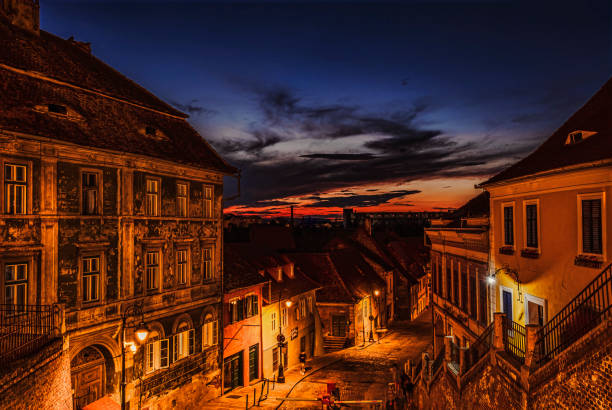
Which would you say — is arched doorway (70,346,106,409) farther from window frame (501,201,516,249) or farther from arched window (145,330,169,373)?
window frame (501,201,516,249)

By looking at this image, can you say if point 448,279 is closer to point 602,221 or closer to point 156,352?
point 602,221

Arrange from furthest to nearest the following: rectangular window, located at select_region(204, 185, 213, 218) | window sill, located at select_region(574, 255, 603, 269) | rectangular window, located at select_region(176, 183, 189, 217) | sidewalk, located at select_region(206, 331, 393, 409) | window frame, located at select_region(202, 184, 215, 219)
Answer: rectangular window, located at select_region(204, 185, 213, 218), window frame, located at select_region(202, 184, 215, 219), sidewalk, located at select_region(206, 331, 393, 409), rectangular window, located at select_region(176, 183, 189, 217), window sill, located at select_region(574, 255, 603, 269)

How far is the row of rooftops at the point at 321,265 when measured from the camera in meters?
33.7

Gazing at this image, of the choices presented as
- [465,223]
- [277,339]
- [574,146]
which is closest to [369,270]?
[277,339]

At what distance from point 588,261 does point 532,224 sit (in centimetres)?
392

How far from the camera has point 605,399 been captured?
10.3 m

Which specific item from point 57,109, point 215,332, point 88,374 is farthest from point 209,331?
point 57,109

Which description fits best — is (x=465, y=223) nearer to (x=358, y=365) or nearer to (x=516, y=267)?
(x=516, y=267)

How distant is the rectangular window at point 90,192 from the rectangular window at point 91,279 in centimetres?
203

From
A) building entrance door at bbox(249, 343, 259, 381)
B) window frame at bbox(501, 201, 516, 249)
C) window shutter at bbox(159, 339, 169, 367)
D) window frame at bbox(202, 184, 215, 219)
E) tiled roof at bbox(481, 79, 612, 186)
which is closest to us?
tiled roof at bbox(481, 79, 612, 186)

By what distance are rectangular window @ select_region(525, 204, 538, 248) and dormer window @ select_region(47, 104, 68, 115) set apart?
19.3 metres

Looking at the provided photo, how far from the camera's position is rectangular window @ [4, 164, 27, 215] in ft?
54.5

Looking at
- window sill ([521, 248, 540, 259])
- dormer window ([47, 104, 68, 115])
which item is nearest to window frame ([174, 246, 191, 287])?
dormer window ([47, 104, 68, 115])

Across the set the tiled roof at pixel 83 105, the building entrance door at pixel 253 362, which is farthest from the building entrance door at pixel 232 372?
the tiled roof at pixel 83 105
